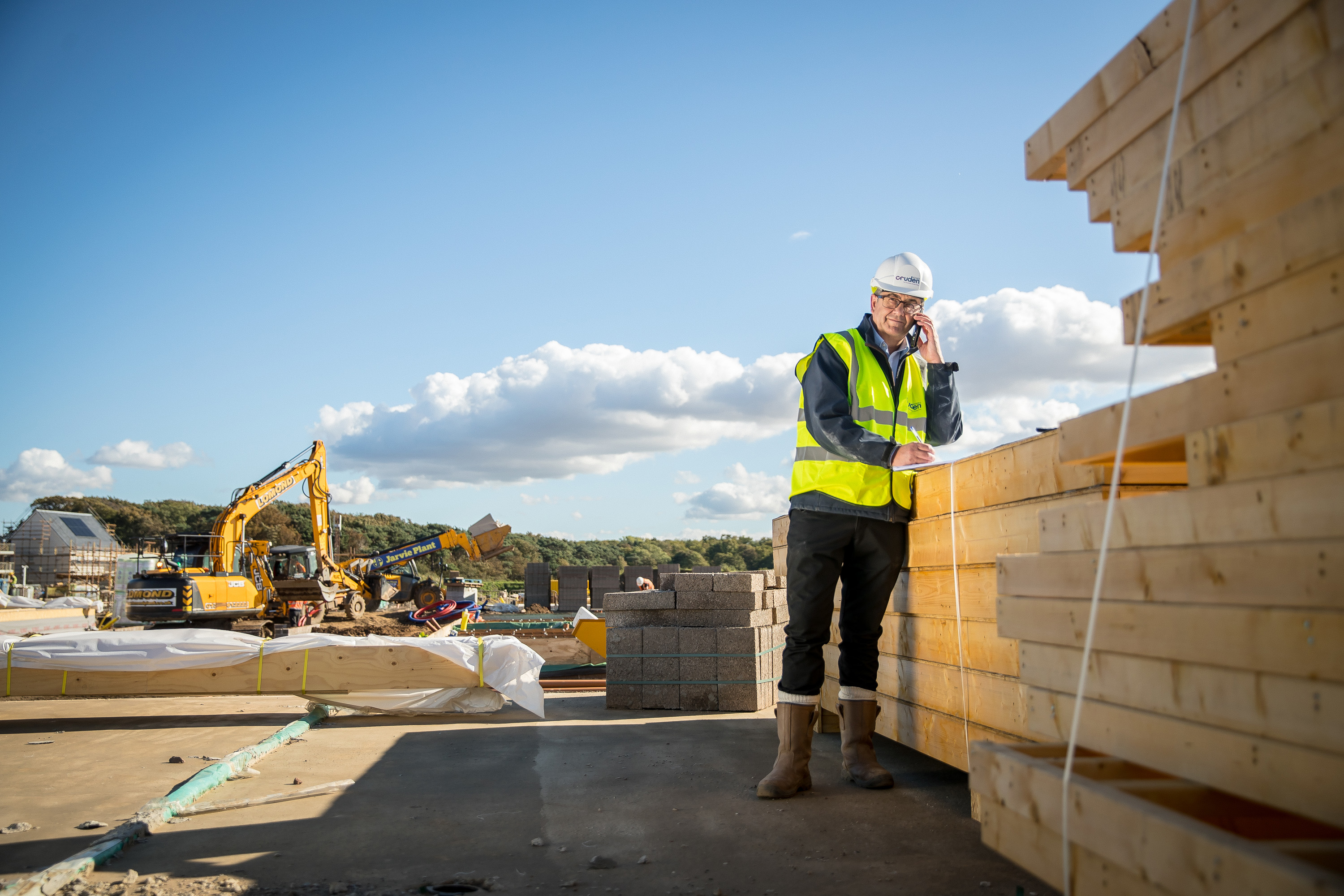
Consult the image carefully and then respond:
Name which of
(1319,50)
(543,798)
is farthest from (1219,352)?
(543,798)

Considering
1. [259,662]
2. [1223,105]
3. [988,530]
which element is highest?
[1223,105]

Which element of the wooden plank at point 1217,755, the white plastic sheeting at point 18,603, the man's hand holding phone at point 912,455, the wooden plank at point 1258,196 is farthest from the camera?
the white plastic sheeting at point 18,603

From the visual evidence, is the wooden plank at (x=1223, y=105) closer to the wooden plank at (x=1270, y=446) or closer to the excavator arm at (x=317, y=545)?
the wooden plank at (x=1270, y=446)

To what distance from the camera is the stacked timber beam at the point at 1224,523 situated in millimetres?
1598

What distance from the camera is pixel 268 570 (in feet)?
64.8

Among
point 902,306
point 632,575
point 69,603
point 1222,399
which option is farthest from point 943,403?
point 69,603

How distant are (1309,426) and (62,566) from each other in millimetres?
58426

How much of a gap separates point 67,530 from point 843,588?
59.7 m

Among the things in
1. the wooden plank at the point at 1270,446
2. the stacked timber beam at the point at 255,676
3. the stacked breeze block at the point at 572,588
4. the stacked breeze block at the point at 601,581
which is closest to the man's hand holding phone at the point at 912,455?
the wooden plank at the point at 1270,446

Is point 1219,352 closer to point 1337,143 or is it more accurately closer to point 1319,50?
point 1337,143

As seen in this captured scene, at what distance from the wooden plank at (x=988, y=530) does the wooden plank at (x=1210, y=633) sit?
0.57m

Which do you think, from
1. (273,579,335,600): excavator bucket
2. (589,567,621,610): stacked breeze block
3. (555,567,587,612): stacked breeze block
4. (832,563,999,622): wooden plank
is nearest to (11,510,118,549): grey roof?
(273,579,335,600): excavator bucket

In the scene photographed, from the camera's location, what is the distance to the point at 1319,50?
5.76 feet

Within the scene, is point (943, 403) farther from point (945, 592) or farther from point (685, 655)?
point (685, 655)
